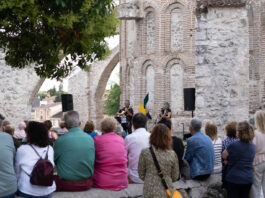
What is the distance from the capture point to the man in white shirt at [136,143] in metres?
5.54

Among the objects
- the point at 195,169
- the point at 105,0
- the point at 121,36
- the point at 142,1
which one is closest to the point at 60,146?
the point at 195,169

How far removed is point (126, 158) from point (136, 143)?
1.06 ft

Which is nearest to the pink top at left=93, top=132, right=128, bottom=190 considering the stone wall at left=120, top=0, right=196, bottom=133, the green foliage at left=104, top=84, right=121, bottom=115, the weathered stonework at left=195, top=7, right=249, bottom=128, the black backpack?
the black backpack

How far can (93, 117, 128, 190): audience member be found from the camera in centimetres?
517

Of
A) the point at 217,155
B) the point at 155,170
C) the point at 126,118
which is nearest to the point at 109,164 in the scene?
the point at 155,170

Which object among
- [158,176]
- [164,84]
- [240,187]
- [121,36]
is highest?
[121,36]

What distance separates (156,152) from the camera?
4.54m

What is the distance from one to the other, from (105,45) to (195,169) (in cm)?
272

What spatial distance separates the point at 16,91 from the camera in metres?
19.9

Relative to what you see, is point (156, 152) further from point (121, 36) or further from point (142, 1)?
point (121, 36)

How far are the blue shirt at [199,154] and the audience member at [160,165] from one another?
1.24 m

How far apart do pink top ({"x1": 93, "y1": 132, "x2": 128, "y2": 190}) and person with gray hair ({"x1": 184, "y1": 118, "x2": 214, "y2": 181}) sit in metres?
1.11

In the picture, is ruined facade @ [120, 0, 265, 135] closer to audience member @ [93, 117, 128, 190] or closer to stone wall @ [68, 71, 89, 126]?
stone wall @ [68, 71, 89, 126]

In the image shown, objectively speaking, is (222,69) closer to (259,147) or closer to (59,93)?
(259,147)
